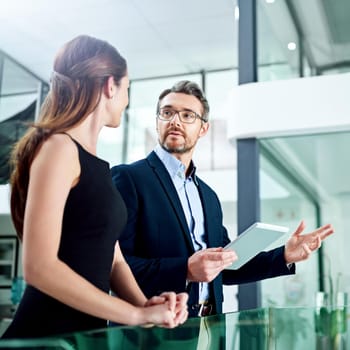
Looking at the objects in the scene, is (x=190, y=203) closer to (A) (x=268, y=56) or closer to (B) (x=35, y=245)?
(B) (x=35, y=245)

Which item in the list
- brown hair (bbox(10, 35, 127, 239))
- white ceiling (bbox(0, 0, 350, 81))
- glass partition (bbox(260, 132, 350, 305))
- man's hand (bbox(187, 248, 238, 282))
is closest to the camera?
brown hair (bbox(10, 35, 127, 239))

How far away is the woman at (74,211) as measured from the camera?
838mm

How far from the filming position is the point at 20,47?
5.65m

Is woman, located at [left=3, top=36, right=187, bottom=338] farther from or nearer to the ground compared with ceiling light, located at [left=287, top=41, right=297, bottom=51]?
nearer to the ground

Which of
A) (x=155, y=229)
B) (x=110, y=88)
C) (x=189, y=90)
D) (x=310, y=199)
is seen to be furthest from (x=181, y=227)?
(x=310, y=199)

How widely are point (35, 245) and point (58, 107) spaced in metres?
0.29

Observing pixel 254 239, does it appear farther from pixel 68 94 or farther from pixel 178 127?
pixel 68 94

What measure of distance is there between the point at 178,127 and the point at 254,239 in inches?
18.6

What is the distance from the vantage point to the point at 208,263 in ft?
4.14

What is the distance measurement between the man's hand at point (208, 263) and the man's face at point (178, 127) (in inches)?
17.8

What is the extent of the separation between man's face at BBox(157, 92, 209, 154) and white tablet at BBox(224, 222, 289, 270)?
401 millimetres

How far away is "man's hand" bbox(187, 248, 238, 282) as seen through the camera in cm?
126

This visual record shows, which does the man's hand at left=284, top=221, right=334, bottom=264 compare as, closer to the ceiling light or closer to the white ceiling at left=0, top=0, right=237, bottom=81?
the ceiling light

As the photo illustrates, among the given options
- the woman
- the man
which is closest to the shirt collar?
the man
